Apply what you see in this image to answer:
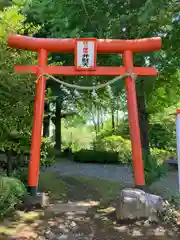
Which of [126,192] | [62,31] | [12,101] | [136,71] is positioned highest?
[62,31]

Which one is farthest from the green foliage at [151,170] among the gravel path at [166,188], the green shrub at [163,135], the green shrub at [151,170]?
the green shrub at [163,135]

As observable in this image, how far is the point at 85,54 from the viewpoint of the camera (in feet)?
20.7

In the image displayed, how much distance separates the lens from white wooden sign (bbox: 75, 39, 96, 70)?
20.7 ft

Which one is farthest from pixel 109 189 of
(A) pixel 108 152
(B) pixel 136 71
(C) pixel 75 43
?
(A) pixel 108 152

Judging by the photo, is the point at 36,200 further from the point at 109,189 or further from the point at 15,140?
the point at 109,189

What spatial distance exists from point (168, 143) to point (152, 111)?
2.81 meters

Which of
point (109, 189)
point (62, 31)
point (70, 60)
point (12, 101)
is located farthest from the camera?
point (70, 60)

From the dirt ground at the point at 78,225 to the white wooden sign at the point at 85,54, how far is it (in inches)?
102

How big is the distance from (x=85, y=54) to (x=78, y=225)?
10.2 feet

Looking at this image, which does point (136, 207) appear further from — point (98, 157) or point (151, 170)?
point (98, 157)

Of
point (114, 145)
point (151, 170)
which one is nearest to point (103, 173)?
point (151, 170)

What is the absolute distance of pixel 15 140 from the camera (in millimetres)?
6465

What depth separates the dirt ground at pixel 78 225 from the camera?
14.3ft

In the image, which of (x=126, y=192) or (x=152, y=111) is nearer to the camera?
(x=126, y=192)
